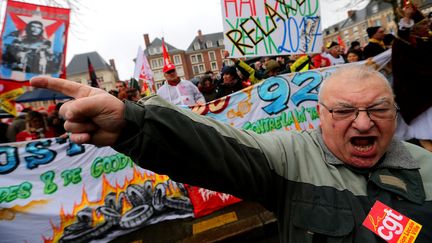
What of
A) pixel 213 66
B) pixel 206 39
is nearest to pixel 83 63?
pixel 206 39

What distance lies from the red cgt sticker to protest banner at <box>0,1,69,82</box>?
3621mm

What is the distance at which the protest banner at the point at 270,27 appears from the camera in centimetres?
396

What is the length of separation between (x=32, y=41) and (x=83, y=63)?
6552 cm

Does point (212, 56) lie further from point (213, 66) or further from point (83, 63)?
point (83, 63)

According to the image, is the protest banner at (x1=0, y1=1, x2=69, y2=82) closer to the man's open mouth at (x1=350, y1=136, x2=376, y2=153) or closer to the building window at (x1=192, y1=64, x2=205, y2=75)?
the man's open mouth at (x1=350, y1=136, x2=376, y2=153)

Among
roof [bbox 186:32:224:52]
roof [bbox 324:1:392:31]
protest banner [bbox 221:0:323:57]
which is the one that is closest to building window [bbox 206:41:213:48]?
roof [bbox 186:32:224:52]

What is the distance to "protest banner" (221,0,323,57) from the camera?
3963 millimetres

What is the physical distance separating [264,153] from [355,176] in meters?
0.44

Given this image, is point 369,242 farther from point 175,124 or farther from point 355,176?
point 175,124

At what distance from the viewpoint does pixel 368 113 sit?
136 cm

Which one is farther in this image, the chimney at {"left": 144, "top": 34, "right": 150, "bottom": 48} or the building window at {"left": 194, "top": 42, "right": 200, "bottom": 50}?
the building window at {"left": 194, "top": 42, "right": 200, "bottom": 50}

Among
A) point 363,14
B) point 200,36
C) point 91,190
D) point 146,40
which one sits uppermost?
point 146,40

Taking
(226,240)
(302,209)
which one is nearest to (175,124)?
(302,209)

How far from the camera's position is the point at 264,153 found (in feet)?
4.27
